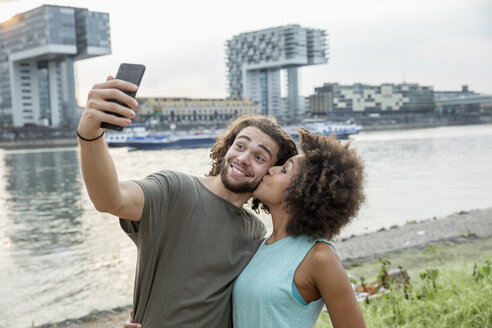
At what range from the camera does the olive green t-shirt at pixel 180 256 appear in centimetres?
176

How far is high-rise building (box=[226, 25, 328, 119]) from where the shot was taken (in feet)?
333

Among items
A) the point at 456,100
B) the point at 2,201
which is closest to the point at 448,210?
the point at 2,201

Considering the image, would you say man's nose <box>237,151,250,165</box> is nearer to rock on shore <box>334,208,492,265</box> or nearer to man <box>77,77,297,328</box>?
man <box>77,77,297,328</box>

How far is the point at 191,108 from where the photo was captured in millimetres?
91188

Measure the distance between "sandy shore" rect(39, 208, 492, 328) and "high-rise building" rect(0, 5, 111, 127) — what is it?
7221 cm

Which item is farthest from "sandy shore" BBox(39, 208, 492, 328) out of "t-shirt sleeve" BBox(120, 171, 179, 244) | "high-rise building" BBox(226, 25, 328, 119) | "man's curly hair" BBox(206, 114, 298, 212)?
"high-rise building" BBox(226, 25, 328, 119)

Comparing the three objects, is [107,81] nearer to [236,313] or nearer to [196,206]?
[196,206]

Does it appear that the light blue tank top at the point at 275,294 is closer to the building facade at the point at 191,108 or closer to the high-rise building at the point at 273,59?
the building facade at the point at 191,108

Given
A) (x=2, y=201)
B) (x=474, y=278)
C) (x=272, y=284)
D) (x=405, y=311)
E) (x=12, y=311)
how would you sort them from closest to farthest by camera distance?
(x=272, y=284) → (x=405, y=311) → (x=474, y=278) → (x=12, y=311) → (x=2, y=201)

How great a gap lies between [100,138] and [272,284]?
28.9 inches

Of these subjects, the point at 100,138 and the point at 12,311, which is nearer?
the point at 100,138

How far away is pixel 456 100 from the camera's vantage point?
110688 millimetres

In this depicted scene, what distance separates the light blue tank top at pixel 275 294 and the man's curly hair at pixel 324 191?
0.19ft

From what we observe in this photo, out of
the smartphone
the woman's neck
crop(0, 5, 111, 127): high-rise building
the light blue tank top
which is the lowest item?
the light blue tank top
